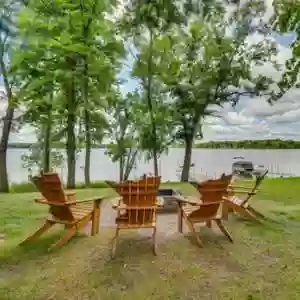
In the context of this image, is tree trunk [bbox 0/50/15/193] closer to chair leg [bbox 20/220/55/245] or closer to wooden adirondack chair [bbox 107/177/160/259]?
chair leg [bbox 20/220/55/245]

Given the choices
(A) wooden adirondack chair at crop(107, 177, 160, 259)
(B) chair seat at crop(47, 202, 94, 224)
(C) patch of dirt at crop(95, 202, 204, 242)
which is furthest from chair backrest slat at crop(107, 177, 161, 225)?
(B) chair seat at crop(47, 202, 94, 224)

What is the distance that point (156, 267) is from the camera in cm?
316

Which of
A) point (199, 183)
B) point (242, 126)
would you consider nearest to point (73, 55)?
point (199, 183)

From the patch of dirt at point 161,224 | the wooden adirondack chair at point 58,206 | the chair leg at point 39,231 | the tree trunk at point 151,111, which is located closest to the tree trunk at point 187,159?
the tree trunk at point 151,111

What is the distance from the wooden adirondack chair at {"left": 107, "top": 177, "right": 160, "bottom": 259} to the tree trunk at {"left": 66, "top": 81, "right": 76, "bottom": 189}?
6961 mm

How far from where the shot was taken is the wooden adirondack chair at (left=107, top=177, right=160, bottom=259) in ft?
11.9

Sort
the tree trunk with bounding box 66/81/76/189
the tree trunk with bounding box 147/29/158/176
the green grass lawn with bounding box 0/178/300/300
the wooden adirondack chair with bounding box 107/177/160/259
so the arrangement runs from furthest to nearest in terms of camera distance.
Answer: the tree trunk with bounding box 147/29/158/176
the tree trunk with bounding box 66/81/76/189
the wooden adirondack chair with bounding box 107/177/160/259
the green grass lawn with bounding box 0/178/300/300

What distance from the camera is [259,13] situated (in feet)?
44.4

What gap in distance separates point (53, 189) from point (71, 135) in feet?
26.8

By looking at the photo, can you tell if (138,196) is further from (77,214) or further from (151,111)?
(151,111)

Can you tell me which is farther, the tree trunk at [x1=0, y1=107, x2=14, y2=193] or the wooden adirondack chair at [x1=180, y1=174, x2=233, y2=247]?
the tree trunk at [x1=0, y1=107, x2=14, y2=193]

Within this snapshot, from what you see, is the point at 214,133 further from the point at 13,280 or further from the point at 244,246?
the point at 13,280

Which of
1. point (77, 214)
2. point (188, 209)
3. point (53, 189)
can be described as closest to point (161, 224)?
point (188, 209)

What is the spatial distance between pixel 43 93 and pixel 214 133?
9922 millimetres
